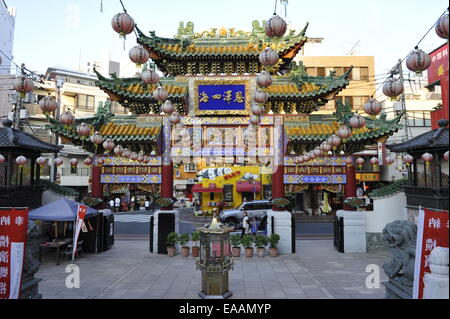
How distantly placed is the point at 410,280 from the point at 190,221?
73.6 feet

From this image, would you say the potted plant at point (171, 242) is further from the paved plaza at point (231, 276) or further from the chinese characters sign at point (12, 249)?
the chinese characters sign at point (12, 249)

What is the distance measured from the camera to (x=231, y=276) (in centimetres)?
1037

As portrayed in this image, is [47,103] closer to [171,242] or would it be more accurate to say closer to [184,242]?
[171,242]

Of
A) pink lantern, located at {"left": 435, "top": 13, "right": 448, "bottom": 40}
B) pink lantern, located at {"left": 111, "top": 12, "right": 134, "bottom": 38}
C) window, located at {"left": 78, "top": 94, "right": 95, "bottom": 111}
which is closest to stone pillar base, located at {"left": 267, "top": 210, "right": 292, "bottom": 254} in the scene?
pink lantern, located at {"left": 435, "top": 13, "right": 448, "bottom": 40}

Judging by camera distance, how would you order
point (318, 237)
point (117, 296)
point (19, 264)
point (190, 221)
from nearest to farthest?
point (19, 264), point (117, 296), point (318, 237), point (190, 221)

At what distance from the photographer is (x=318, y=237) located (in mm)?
19141

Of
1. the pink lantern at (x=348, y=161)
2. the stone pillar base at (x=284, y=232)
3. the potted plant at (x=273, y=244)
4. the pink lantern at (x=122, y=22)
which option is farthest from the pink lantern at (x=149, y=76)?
the pink lantern at (x=348, y=161)

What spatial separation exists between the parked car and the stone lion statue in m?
15.8

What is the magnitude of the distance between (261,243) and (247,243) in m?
0.62

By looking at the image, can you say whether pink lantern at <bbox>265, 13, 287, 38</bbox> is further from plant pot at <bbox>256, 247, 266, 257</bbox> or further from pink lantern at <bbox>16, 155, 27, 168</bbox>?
pink lantern at <bbox>16, 155, 27, 168</bbox>

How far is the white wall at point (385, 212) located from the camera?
14.3 m

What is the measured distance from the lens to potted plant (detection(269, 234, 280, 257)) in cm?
1309
